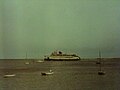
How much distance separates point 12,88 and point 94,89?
2.37 m

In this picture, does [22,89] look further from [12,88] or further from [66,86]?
[66,86]

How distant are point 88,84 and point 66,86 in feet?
3.65

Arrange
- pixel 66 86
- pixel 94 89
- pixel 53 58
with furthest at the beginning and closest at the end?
pixel 53 58 < pixel 66 86 < pixel 94 89

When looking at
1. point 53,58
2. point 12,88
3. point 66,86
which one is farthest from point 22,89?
point 53,58

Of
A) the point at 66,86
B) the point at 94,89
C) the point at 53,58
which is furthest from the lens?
the point at 53,58

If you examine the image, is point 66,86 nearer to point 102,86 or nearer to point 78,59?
point 102,86

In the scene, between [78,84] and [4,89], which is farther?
[78,84]

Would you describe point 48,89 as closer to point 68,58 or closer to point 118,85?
point 118,85

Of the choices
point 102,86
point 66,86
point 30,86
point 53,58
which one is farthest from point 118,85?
point 53,58

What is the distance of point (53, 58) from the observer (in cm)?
5191

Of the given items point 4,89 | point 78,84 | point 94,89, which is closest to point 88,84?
point 78,84

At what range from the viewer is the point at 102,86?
49.0ft

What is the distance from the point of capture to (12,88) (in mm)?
14336

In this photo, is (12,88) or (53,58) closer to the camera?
(12,88)
